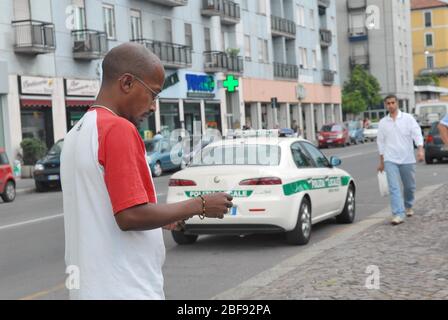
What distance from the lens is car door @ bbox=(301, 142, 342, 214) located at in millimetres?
11169

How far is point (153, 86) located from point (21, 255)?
7836 mm

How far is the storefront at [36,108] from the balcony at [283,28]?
26.1 metres

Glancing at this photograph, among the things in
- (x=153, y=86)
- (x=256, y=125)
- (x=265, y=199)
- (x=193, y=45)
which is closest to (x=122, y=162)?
(x=153, y=86)

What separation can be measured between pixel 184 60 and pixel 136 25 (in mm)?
3777

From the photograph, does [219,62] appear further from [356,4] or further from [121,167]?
[356,4]

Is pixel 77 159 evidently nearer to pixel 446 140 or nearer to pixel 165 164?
pixel 446 140

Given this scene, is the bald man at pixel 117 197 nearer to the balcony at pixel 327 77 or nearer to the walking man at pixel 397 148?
the walking man at pixel 397 148

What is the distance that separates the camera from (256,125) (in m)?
52.0

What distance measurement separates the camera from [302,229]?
10.2m

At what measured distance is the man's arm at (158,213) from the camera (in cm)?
278

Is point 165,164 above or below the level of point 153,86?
below

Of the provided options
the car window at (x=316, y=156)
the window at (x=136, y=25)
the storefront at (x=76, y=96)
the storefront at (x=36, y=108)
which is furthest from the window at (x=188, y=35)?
the car window at (x=316, y=156)

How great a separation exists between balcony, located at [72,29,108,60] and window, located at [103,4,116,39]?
7.84ft

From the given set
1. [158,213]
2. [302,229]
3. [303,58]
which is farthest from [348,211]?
[303,58]
